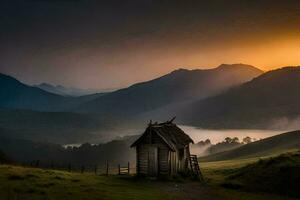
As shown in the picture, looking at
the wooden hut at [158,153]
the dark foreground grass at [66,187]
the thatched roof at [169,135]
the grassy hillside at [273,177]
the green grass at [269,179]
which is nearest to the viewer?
the dark foreground grass at [66,187]

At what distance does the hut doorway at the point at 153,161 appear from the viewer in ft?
209

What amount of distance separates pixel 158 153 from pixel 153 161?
4.83 ft

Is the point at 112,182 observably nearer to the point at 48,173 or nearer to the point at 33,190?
the point at 48,173

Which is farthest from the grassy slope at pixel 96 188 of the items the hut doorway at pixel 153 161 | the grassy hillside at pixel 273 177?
the hut doorway at pixel 153 161

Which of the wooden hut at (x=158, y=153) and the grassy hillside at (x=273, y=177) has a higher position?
the wooden hut at (x=158, y=153)

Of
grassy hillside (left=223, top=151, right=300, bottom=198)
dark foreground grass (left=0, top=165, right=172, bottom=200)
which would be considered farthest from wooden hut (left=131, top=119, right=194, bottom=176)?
grassy hillside (left=223, top=151, right=300, bottom=198)

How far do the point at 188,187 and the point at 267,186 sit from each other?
10640 millimetres

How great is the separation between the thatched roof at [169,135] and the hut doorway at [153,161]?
2.39m

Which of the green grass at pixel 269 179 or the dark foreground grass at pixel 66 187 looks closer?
the dark foreground grass at pixel 66 187

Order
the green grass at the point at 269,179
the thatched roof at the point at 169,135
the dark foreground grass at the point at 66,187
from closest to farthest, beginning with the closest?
the dark foreground grass at the point at 66,187
the green grass at the point at 269,179
the thatched roof at the point at 169,135

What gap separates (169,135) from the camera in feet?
216

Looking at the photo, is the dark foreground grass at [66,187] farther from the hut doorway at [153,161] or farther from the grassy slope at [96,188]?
the hut doorway at [153,161]

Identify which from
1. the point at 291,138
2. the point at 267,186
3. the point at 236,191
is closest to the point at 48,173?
the point at 236,191

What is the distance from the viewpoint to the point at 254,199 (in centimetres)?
4972
